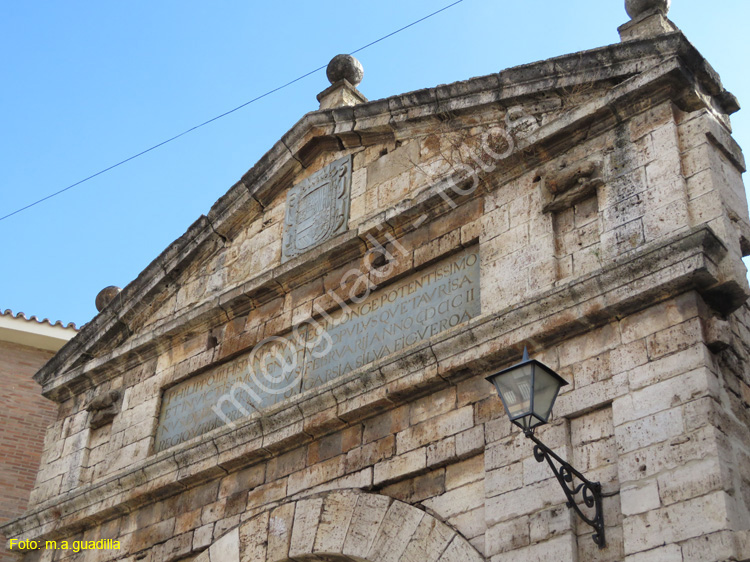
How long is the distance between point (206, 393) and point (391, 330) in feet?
7.09

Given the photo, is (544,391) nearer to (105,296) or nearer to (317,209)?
(317,209)

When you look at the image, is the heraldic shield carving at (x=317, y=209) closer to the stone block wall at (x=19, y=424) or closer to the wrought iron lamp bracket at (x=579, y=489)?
the wrought iron lamp bracket at (x=579, y=489)

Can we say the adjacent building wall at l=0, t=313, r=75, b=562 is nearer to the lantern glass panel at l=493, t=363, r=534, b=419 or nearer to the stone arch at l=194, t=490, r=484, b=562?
the stone arch at l=194, t=490, r=484, b=562

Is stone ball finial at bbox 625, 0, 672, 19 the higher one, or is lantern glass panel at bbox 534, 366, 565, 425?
stone ball finial at bbox 625, 0, 672, 19

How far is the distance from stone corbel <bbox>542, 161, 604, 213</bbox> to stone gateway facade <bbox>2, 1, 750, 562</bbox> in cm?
2

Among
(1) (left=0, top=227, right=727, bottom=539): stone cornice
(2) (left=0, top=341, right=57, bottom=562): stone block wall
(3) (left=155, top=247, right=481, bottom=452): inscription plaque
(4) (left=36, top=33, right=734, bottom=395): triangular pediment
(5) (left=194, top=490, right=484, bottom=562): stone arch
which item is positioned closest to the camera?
(1) (left=0, top=227, right=727, bottom=539): stone cornice

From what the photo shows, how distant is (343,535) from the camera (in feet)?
23.7

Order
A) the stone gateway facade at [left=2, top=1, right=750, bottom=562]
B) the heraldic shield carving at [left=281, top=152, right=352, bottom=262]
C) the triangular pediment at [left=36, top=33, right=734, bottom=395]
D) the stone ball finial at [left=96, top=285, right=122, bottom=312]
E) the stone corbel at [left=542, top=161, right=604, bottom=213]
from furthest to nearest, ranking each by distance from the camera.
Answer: the stone ball finial at [left=96, top=285, right=122, bottom=312] < the heraldic shield carving at [left=281, top=152, right=352, bottom=262] < the triangular pediment at [left=36, top=33, right=734, bottom=395] < the stone corbel at [left=542, top=161, right=604, bottom=213] < the stone gateway facade at [left=2, top=1, right=750, bottom=562]

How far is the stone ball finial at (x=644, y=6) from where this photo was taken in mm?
7754

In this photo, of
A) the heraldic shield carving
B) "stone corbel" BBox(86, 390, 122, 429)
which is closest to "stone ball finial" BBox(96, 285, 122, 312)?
"stone corbel" BBox(86, 390, 122, 429)

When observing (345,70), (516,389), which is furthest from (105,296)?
(516,389)

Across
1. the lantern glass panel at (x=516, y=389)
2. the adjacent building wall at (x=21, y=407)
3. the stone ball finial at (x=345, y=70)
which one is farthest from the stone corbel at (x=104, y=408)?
the lantern glass panel at (x=516, y=389)

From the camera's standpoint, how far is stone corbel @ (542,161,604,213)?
7.16 meters

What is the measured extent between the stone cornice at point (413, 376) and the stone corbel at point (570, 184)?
2.58 ft
